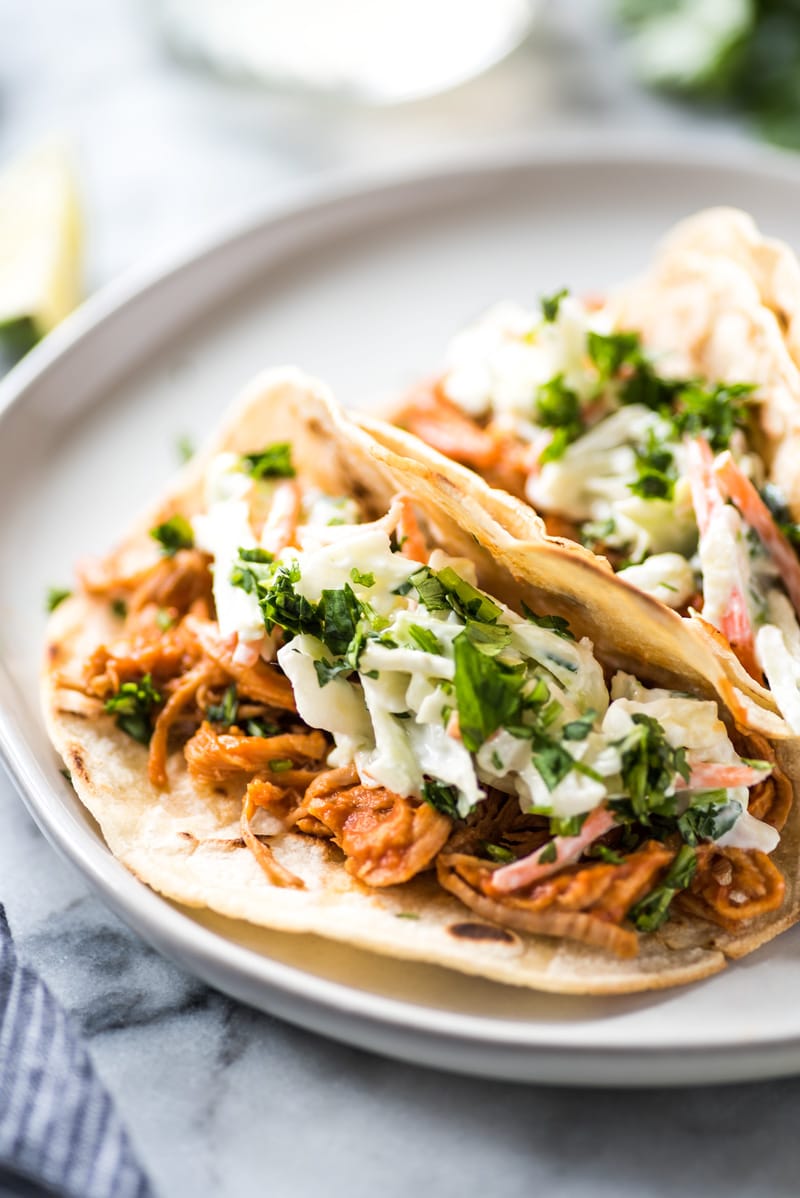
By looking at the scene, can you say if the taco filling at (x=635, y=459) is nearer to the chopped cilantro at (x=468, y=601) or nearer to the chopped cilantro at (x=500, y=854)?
the chopped cilantro at (x=468, y=601)

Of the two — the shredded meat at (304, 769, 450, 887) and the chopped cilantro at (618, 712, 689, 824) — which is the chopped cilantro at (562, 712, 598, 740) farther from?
the shredded meat at (304, 769, 450, 887)

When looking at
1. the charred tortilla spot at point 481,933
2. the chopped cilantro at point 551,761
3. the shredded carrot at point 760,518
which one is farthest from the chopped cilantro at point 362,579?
the shredded carrot at point 760,518

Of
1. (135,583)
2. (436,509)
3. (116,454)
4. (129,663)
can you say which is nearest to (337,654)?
(436,509)

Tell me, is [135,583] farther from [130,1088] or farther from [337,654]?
[130,1088]

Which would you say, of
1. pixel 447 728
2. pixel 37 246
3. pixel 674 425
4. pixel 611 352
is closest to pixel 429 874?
pixel 447 728

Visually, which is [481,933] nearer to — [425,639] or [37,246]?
[425,639]

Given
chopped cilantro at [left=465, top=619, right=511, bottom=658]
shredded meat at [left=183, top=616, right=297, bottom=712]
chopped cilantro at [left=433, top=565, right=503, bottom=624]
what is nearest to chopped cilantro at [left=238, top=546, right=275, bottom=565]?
shredded meat at [left=183, top=616, right=297, bottom=712]
